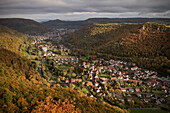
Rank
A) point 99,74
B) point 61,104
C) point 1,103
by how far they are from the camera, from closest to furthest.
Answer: point 1,103
point 61,104
point 99,74

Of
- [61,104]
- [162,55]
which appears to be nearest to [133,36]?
[162,55]

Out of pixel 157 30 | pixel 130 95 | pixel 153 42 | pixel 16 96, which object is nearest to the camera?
pixel 16 96

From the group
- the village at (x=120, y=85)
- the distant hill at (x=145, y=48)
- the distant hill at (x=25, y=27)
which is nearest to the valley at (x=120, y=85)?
the village at (x=120, y=85)

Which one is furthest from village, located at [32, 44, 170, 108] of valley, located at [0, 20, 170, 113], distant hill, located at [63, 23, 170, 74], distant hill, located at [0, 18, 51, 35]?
distant hill, located at [0, 18, 51, 35]

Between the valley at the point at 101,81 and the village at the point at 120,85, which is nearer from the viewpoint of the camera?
the valley at the point at 101,81

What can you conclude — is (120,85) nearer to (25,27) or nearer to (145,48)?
(145,48)

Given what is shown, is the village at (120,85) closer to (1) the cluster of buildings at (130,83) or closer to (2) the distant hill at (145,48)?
(1) the cluster of buildings at (130,83)

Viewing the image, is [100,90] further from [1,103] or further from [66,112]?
[1,103]

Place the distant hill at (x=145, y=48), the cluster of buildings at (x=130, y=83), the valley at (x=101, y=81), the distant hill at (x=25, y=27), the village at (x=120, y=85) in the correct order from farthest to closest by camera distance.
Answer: the distant hill at (x=25, y=27), the distant hill at (x=145, y=48), the cluster of buildings at (x=130, y=83), the village at (x=120, y=85), the valley at (x=101, y=81)

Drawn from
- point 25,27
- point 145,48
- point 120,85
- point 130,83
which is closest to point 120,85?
point 120,85

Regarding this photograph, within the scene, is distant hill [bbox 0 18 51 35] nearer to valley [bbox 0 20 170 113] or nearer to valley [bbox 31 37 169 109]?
valley [bbox 0 20 170 113]

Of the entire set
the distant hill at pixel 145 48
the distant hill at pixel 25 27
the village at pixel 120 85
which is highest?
the distant hill at pixel 25 27
